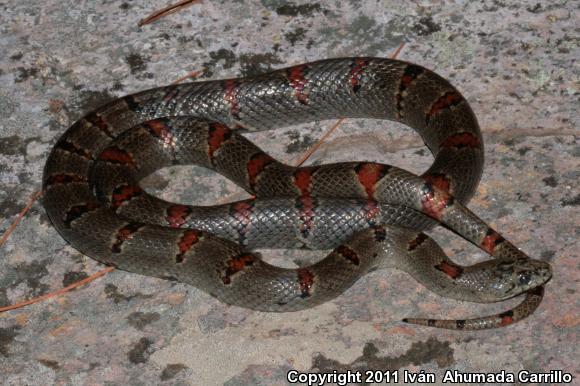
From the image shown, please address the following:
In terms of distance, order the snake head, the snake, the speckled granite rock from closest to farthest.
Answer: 1. the speckled granite rock
2. the snake head
3. the snake

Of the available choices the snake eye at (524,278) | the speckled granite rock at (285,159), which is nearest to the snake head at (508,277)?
the snake eye at (524,278)

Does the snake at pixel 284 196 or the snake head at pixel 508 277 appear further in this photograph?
the snake at pixel 284 196

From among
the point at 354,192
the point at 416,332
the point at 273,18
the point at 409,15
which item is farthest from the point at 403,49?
the point at 416,332

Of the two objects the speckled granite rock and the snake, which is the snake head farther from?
the speckled granite rock

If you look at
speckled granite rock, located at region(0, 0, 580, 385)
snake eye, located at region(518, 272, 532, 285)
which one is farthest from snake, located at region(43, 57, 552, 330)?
speckled granite rock, located at region(0, 0, 580, 385)

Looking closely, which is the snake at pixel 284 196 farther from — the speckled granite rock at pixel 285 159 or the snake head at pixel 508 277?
the speckled granite rock at pixel 285 159

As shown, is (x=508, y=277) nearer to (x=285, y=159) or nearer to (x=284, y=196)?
(x=284, y=196)

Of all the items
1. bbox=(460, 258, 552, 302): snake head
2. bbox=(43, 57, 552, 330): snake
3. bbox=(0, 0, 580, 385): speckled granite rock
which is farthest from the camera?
bbox=(43, 57, 552, 330): snake
